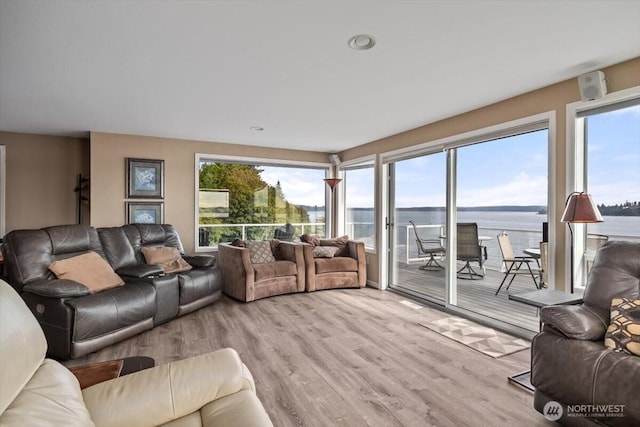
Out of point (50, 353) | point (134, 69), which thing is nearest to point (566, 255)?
point (134, 69)

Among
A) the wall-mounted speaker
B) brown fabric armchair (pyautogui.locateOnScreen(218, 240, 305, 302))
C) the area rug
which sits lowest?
the area rug

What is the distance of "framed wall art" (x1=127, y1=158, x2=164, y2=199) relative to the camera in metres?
4.91

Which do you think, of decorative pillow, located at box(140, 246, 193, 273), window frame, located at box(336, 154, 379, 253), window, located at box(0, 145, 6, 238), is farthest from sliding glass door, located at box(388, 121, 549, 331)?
window, located at box(0, 145, 6, 238)

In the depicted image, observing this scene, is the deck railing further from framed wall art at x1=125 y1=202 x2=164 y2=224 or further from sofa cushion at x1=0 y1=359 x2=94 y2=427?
sofa cushion at x1=0 y1=359 x2=94 y2=427

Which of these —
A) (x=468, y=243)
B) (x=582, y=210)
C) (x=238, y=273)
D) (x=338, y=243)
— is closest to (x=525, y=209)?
(x=468, y=243)

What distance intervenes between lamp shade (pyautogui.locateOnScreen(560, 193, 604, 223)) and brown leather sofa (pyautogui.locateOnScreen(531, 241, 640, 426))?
0.68 feet

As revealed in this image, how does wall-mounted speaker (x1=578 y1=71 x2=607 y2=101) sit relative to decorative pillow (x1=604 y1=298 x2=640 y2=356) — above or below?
above

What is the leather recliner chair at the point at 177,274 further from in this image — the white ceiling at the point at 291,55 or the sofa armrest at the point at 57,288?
the white ceiling at the point at 291,55

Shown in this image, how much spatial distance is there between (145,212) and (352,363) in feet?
12.8

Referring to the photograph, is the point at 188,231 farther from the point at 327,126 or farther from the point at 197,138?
the point at 327,126

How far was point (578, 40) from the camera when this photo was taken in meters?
2.21

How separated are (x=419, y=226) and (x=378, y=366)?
2.95m

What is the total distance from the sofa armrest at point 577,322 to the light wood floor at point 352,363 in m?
0.56

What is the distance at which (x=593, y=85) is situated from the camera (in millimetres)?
2613
